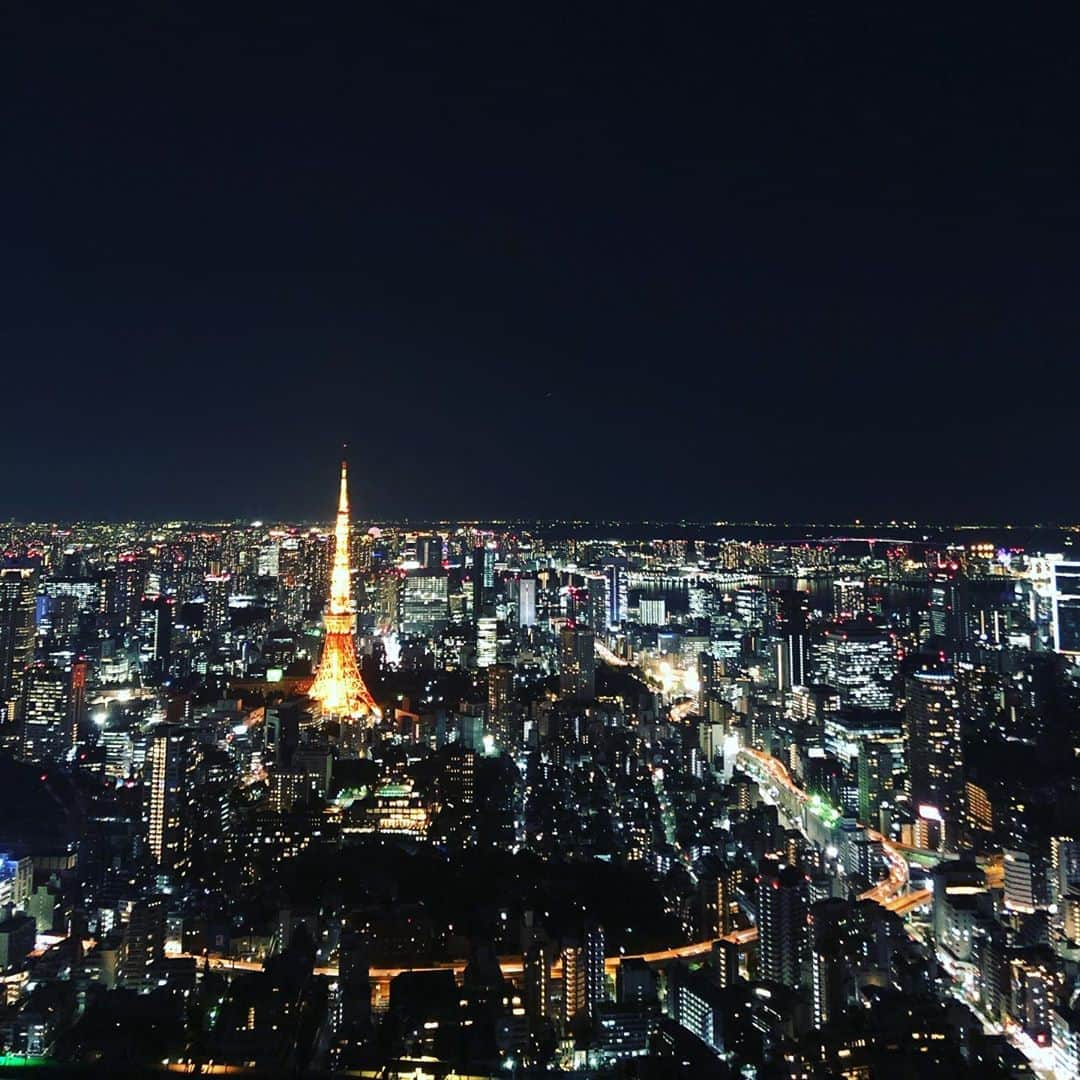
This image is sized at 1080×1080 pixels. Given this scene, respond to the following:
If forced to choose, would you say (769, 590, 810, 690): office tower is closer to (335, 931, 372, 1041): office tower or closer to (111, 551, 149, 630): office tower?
(335, 931, 372, 1041): office tower

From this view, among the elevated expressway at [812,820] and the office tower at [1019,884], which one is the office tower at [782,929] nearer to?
the elevated expressway at [812,820]

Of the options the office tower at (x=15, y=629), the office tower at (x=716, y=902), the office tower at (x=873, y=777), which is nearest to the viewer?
the office tower at (x=716, y=902)

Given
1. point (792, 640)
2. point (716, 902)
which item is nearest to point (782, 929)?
point (716, 902)

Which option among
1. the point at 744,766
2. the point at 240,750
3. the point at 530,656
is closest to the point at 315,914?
the point at 240,750

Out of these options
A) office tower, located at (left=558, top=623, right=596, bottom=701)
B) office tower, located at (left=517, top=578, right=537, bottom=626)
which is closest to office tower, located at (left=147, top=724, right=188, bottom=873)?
office tower, located at (left=558, top=623, right=596, bottom=701)

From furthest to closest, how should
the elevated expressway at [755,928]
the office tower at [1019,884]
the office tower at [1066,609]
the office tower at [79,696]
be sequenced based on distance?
the office tower at [79,696] → the office tower at [1066,609] → the office tower at [1019,884] → the elevated expressway at [755,928]

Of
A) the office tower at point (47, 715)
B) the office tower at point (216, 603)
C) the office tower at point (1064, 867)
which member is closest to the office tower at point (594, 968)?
the office tower at point (1064, 867)
